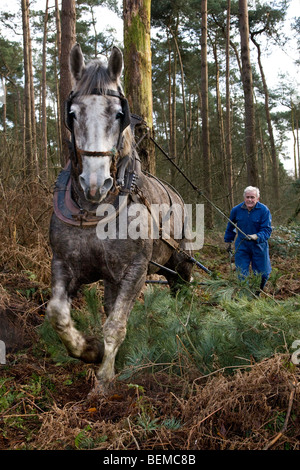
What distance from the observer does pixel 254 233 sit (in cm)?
664

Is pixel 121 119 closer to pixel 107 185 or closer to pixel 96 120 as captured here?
pixel 96 120

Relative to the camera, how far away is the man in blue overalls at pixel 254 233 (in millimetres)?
6375

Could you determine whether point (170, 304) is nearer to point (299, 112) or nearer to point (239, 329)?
point (239, 329)

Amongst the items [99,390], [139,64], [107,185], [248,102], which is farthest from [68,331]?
[248,102]

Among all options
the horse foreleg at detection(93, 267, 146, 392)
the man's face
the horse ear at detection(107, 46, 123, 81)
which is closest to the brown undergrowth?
the horse foreleg at detection(93, 267, 146, 392)

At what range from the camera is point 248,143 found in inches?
485

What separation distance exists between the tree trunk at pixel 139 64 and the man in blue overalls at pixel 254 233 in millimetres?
1524

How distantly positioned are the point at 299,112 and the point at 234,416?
119 ft

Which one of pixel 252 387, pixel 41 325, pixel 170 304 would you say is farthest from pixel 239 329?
pixel 41 325

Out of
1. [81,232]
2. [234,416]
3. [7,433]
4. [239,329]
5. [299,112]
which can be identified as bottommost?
[7,433]

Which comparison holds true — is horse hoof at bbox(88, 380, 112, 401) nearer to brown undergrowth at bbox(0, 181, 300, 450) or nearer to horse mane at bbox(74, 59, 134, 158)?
brown undergrowth at bbox(0, 181, 300, 450)

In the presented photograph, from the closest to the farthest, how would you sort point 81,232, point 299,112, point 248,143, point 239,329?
point 239,329
point 81,232
point 248,143
point 299,112

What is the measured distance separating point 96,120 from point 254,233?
405 cm

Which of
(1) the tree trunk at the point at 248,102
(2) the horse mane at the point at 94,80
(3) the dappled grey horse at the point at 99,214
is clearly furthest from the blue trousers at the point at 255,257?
(1) the tree trunk at the point at 248,102
